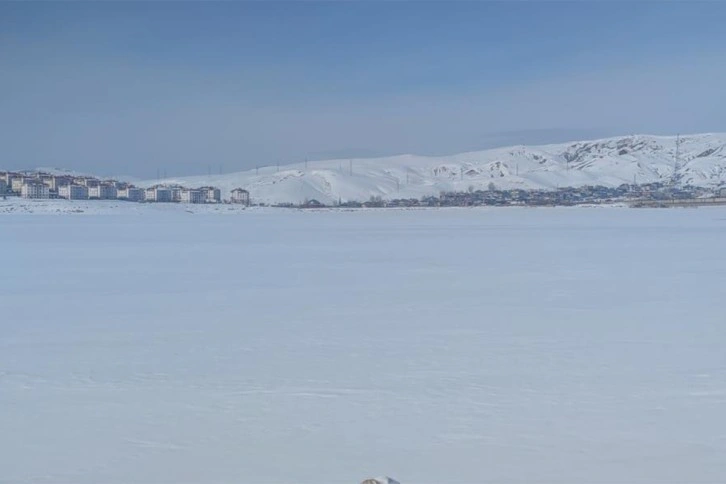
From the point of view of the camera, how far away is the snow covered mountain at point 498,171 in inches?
5157

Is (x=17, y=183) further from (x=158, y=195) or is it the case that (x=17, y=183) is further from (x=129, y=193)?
(x=158, y=195)

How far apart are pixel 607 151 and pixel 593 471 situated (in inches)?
7310

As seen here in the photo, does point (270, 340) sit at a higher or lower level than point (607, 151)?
lower

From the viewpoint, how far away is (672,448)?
17.1 feet

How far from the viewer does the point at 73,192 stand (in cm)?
8775

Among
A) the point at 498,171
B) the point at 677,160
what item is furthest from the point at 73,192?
the point at 677,160

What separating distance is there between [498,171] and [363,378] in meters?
158

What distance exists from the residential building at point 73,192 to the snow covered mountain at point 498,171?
27996 mm

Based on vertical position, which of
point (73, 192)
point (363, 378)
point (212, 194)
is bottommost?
point (363, 378)

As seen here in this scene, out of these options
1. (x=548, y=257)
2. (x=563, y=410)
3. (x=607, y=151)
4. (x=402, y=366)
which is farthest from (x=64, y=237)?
(x=607, y=151)

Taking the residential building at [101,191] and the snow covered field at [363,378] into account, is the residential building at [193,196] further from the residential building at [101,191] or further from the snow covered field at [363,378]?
the snow covered field at [363,378]

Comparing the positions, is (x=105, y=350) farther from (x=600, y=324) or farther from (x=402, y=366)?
(x=600, y=324)

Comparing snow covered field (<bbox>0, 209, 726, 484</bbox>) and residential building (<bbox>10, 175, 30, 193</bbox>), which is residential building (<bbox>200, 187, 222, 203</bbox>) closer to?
residential building (<bbox>10, 175, 30, 193</bbox>)

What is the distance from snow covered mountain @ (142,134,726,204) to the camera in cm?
13100
